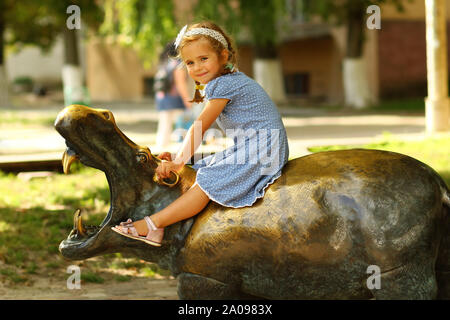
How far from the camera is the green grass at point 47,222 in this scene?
5043mm

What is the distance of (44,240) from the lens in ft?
18.0

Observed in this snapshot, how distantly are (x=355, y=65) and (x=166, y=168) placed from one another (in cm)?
1726

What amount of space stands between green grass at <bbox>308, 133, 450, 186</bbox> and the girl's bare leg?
3900 millimetres

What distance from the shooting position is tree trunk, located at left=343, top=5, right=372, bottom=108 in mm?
19203

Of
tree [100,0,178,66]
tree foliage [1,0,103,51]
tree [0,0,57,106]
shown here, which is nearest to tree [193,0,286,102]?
tree [100,0,178,66]

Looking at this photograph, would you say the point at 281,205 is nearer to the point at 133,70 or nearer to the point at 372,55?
the point at 372,55

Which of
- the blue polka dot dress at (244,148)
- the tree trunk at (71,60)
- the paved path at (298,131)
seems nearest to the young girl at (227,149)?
the blue polka dot dress at (244,148)

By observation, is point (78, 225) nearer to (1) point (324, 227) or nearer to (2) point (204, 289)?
(2) point (204, 289)

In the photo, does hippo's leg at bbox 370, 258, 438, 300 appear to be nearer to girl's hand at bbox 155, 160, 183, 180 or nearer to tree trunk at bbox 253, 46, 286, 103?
girl's hand at bbox 155, 160, 183, 180

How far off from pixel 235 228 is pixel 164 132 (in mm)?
6432

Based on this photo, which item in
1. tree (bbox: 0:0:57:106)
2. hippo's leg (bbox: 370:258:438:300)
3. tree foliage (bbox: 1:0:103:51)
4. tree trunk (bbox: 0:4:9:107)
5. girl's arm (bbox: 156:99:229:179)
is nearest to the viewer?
hippo's leg (bbox: 370:258:438:300)

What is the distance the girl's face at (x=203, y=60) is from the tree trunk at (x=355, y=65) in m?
16.4

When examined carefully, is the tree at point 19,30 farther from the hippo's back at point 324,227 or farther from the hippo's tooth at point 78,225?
the hippo's back at point 324,227

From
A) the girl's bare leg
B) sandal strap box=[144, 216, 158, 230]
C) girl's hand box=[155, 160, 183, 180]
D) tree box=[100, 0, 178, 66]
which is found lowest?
sandal strap box=[144, 216, 158, 230]
